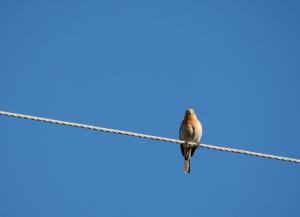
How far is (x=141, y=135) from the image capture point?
8.05m

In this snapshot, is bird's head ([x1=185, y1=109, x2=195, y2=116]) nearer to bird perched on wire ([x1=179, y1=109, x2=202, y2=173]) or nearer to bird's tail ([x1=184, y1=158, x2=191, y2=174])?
bird perched on wire ([x1=179, y1=109, x2=202, y2=173])

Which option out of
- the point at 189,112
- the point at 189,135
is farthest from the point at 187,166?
the point at 189,112

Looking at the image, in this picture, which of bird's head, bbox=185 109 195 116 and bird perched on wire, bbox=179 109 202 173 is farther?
bird's head, bbox=185 109 195 116

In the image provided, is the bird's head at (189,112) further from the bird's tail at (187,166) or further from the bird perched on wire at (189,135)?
the bird's tail at (187,166)

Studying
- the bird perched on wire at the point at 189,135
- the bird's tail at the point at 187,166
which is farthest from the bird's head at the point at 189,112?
the bird's tail at the point at 187,166

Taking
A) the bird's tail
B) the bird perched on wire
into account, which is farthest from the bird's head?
the bird's tail

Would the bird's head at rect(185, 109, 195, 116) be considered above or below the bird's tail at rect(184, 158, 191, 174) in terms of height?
above

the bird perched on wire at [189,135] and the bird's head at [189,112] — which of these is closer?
the bird perched on wire at [189,135]

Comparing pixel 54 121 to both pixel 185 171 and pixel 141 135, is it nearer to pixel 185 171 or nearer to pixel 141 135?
pixel 141 135

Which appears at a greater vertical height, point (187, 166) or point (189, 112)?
point (189, 112)

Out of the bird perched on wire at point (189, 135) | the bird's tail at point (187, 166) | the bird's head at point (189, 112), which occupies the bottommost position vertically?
the bird's tail at point (187, 166)

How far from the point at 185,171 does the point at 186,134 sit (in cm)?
69

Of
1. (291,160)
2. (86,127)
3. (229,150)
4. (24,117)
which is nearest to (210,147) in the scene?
(229,150)

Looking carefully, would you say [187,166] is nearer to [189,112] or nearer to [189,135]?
[189,135]
